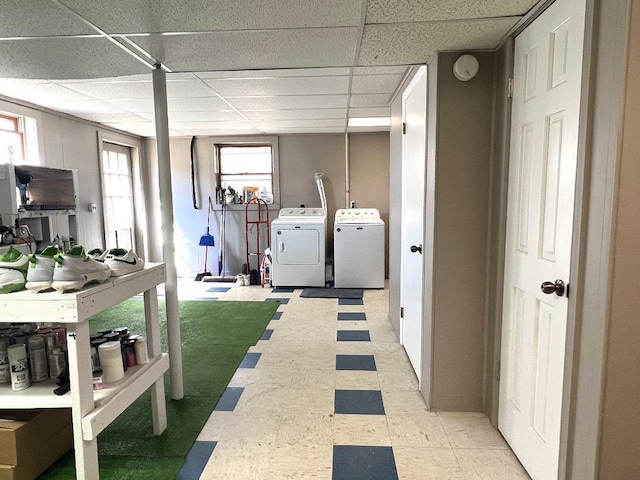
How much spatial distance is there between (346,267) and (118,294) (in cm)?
367

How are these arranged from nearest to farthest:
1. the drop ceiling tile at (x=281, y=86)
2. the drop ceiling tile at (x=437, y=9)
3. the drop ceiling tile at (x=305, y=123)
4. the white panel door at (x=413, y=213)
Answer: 1. the drop ceiling tile at (x=437, y=9)
2. the white panel door at (x=413, y=213)
3. the drop ceiling tile at (x=281, y=86)
4. the drop ceiling tile at (x=305, y=123)

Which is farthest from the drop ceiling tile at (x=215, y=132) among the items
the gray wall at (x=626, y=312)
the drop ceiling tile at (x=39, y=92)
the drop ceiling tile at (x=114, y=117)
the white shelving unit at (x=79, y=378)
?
the gray wall at (x=626, y=312)

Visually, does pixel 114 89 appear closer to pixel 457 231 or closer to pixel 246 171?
pixel 246 171

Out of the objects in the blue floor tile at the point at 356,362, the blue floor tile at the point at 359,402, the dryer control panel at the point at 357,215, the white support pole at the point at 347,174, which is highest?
the white support pole at the point at 347,174

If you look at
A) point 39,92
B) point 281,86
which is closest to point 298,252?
point 281,86

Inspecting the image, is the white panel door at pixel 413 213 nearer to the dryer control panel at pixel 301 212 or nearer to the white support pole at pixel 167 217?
the white support pole at pixel 167 217

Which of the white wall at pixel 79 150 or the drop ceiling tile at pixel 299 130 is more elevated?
the drop ceiling tile at pixel 299 130

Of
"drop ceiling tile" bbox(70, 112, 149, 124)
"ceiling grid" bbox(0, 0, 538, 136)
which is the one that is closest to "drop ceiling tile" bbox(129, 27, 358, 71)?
"ceiling grid" bbox(0, 0, 538, 136)

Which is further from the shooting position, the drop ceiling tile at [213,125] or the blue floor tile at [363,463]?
the drop ceiling tile at [213,125]

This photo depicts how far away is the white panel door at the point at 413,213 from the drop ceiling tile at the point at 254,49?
1.95ft

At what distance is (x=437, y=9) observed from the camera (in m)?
1.50

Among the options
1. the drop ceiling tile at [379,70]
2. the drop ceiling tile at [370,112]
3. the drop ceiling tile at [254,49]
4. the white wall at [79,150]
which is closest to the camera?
the drop ceiling tile at [254,49]

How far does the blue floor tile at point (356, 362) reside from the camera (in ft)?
8.91

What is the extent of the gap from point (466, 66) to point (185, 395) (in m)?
2.49
